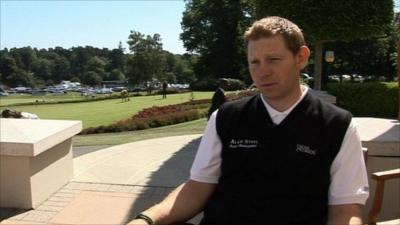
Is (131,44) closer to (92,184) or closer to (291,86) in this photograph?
(92,184)

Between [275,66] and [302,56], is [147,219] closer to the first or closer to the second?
[275,66]

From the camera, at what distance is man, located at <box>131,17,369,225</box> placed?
2.10 m

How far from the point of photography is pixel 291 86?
220 centimetres

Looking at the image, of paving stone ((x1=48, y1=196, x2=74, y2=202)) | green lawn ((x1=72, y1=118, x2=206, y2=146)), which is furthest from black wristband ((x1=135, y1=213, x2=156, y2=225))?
green lawn ((x1=72, y1=118, x2=206, y2=146))

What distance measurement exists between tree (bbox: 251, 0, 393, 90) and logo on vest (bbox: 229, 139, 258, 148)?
406 inches

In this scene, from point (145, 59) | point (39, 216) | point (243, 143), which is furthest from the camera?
point (145, 59)

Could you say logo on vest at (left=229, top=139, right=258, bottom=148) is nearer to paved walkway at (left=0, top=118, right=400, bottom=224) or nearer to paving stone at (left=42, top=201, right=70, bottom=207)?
paved walkway at (left=0, top=118, right=400, bottom=224)

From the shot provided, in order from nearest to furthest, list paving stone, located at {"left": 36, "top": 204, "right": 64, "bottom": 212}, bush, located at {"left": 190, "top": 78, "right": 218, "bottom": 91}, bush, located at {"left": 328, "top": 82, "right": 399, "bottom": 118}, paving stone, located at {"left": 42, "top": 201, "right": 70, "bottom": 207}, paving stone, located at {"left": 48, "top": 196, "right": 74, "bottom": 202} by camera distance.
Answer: paving stone, located at {"left": 36, "top": 204, "right": 64, "bottom": 212} < paving stone, located at {"left": 42, "top": 201, "right": 70, "bottom": 207} < paving stone, located at {"left": 48, "top": 196, "right": 74, "bottom": 202} < bush, located at {"left": 328, "top": 82, "right": 399, "bottom": 118} < bush, located at {"left": 190, "top": 78, "right": 218, "bottom": 91}

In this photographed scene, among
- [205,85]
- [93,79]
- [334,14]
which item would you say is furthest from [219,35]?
[93,79]

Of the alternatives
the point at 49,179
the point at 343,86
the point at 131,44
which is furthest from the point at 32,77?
the point at 49,179

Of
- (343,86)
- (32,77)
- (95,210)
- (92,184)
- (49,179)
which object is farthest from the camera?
(32,77)

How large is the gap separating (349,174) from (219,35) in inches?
1872

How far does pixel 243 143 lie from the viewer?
217cm

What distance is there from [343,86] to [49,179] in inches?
483
